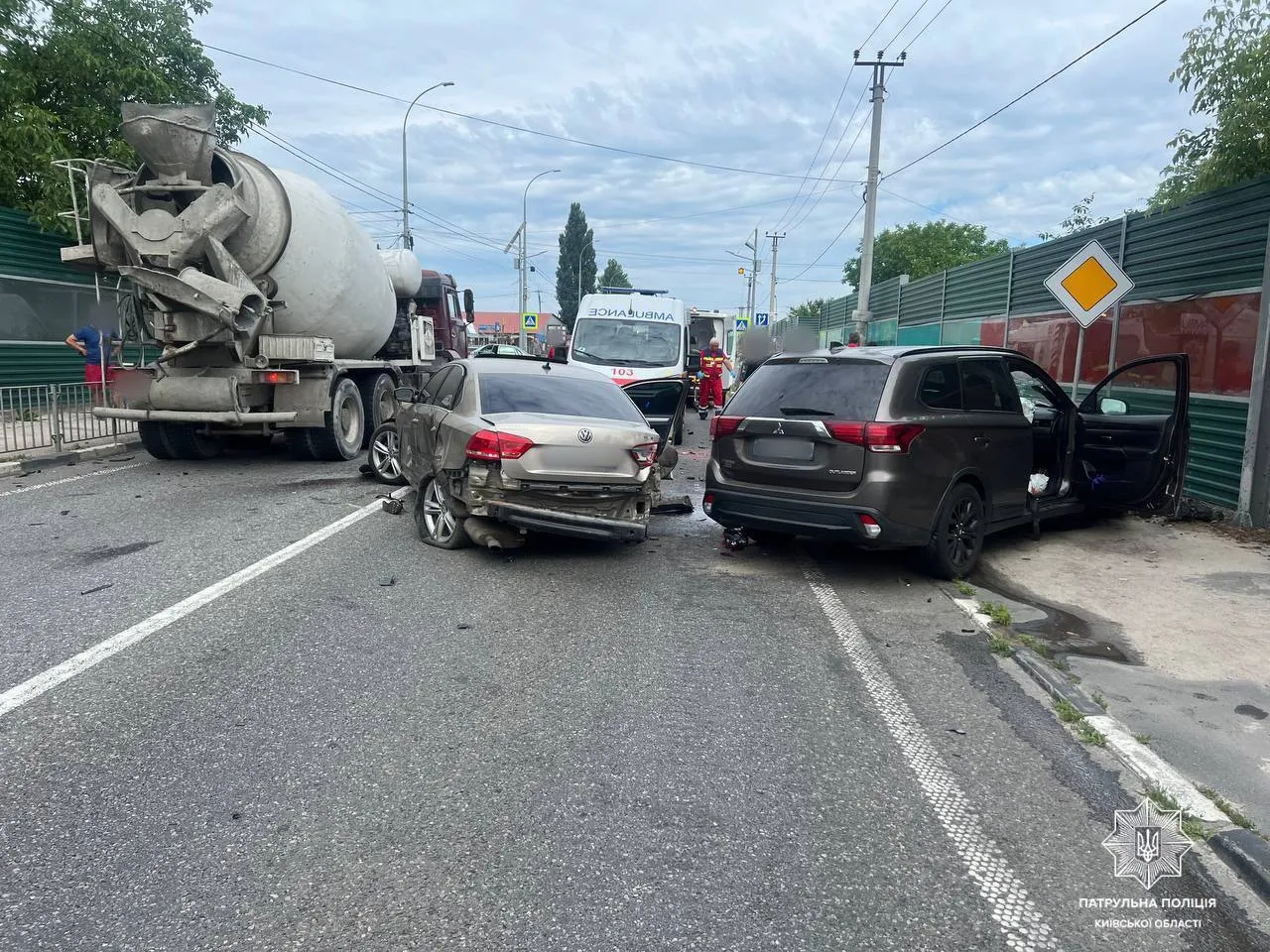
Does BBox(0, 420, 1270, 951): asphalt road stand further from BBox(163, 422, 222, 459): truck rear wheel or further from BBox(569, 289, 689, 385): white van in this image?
BBox(569, 289, 689, 385): white van

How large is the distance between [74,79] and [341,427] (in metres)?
11.4

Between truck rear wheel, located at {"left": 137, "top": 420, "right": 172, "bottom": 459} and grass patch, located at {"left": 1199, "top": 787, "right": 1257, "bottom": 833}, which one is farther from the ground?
truck rear wheel, located at {"left": 137, "top": 420, "right": 172, "bottom": 459}

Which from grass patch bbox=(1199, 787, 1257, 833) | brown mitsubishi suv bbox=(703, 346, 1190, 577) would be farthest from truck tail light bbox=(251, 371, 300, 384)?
grass patch bbox=(1199, 787, 1257, 833)

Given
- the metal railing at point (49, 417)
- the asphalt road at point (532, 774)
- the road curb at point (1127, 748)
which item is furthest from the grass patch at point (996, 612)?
the metal railing at point (49, 417)

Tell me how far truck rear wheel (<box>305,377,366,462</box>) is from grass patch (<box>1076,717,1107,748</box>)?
10.0m

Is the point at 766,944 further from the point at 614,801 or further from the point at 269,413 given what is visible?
the point at 269,413

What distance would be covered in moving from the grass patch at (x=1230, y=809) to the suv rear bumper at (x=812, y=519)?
2.98 meters

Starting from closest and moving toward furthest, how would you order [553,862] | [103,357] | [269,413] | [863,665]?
1. [553,862]
2. [863,665]
3. [269,413]
4. [103,357]

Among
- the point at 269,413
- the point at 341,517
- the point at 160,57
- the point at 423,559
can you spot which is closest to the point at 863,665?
the point at 423,559

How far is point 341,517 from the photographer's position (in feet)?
29.9

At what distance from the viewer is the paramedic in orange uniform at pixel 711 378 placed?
21078 millimetres

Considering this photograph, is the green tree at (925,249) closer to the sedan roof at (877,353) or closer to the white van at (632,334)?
the white van at (632,334)

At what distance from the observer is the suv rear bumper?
22.0 ft

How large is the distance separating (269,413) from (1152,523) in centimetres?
1002
